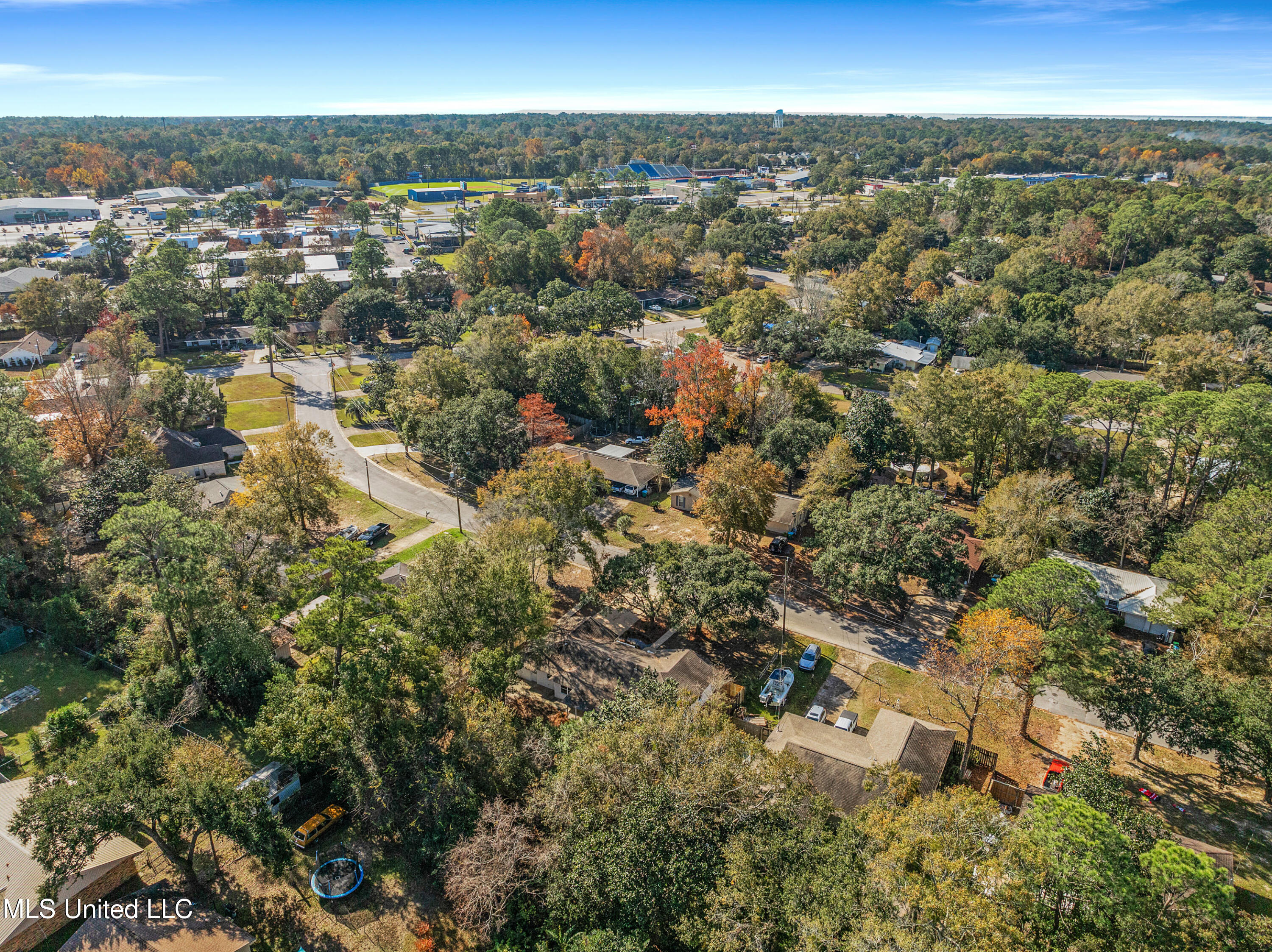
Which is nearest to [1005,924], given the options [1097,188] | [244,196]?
[1097,188]

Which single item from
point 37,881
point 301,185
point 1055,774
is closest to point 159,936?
Result: point 37,881

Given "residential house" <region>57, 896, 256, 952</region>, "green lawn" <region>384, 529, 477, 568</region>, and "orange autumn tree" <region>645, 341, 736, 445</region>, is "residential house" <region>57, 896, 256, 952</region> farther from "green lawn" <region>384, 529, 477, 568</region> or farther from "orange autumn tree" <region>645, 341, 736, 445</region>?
"orange autumn tree" <region>645, 341, 736, 445</region>

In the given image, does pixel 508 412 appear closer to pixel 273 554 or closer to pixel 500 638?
pixel 273 554

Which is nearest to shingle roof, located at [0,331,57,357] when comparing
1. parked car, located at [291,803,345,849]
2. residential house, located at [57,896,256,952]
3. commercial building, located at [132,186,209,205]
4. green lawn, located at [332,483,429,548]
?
green lawn, located at [332,483,429,548]

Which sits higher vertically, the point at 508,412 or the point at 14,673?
the point at 508,412

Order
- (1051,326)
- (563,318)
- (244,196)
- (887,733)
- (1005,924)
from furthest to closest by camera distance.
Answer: (244,196) → (563,318) → (1051,326) → (887,733) → (1005,924)

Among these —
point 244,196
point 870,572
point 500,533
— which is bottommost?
point 870,572

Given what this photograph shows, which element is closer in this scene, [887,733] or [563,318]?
[887,733]

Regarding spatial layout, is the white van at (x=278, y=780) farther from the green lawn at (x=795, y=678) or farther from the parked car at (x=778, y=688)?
the parked car at (x=778, y=688)
